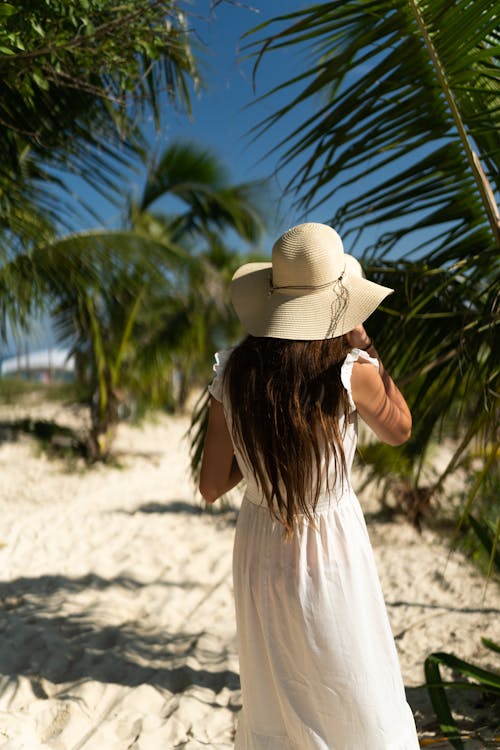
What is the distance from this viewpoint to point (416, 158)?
70.8 inches

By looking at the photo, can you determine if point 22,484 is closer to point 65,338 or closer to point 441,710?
point 65,338

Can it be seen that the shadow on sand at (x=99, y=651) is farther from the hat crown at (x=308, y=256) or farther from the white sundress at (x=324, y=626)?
the hat crown at (x=308, y=256)

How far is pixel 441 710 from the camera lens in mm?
1971

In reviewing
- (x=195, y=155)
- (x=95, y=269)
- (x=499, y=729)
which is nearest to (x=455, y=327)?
(x=499, y=729)

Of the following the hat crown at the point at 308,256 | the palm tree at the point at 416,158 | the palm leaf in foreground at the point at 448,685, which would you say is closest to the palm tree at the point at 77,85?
the palm tree at the point at 416,158

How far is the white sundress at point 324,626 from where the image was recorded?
135 cm

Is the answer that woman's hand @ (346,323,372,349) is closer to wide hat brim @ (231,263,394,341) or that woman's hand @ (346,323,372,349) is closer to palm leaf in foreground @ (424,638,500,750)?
wide hat brim @ (231,263,394,341)

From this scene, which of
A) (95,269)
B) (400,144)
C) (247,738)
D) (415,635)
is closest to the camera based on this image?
(247,738)

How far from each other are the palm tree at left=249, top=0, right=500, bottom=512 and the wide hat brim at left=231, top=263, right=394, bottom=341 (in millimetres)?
346

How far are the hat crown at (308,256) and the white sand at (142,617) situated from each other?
159 centimetres

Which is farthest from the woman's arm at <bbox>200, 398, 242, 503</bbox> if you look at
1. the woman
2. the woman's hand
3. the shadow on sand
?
the shadow on sand

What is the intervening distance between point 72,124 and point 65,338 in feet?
14.8

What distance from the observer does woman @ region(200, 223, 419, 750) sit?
125cm

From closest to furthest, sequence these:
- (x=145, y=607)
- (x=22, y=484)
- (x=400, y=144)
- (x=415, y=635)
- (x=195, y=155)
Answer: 1. (x=400, y=144)
2. (x=415, y=635)
3. (x=145, y=607)
4. (x=22, y=484)
5. (x=195, y=155)
